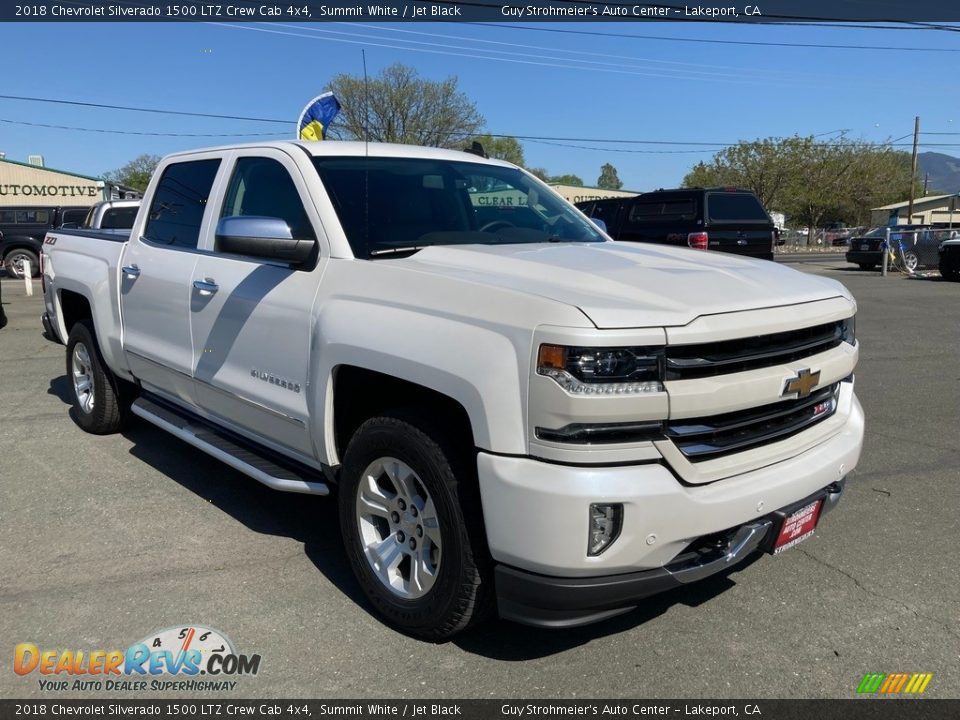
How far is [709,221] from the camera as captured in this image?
12.8 m

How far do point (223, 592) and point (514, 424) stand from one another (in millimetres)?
1771

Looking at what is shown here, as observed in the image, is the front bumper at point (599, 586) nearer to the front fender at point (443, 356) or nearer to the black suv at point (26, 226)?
the front fender at point (443, 356)

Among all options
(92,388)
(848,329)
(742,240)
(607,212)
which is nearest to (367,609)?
(848,329)

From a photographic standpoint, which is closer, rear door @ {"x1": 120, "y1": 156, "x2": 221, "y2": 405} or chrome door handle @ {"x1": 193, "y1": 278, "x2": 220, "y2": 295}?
chrome door handle @ {"x1": 193, "y1": 278, "x2": 220, "y2": 295}

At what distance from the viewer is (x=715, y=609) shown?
3215 millimetres

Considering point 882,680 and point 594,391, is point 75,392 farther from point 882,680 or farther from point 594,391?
point 882,680

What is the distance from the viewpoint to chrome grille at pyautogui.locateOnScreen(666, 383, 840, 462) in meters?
2.50

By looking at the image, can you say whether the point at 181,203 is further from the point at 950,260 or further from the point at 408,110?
the point at 408,110

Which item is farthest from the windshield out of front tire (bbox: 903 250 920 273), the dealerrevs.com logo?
front tire (bbox: 903 250 920 273)

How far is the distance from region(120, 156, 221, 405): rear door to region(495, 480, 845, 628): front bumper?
8.11ft

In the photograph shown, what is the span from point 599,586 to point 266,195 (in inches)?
102

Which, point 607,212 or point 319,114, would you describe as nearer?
point 319,114

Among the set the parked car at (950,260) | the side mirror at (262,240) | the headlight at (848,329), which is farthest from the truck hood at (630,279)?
the parked car at (950,260)

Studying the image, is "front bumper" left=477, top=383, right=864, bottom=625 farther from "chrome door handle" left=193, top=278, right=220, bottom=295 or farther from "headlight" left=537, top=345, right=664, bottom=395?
"chrome door handle" left=193, top=278, right=220, bottom=295
